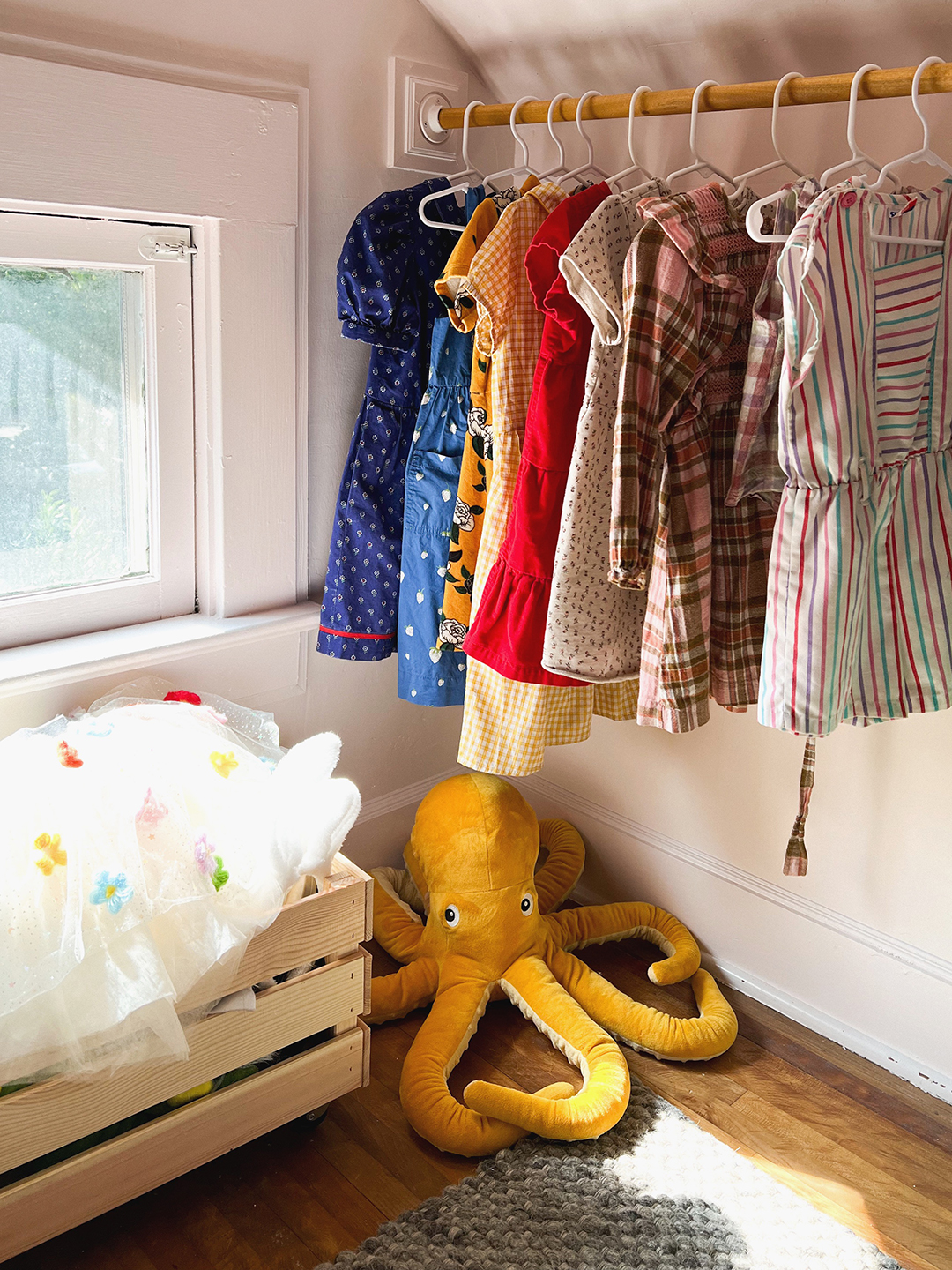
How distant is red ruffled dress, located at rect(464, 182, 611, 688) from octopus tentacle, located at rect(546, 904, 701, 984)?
0.71 m

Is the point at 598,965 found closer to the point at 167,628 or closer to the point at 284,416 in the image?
the point at 167,628

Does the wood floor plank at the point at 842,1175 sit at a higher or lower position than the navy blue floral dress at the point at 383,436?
lower

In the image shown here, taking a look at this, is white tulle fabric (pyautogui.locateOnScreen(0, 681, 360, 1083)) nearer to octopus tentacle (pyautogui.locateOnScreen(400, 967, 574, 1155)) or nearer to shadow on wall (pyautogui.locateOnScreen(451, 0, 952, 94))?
octopus tentacle (pyautogui.locateOnScreen(400, 967, 574, 1155))

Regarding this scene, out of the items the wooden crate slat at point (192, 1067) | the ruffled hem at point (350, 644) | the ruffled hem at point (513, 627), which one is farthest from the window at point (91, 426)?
the wooden crate slat at point (192, 1067)

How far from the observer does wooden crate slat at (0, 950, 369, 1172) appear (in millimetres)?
1383

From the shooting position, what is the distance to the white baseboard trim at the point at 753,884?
1.94 metres

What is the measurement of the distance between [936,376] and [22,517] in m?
1.41

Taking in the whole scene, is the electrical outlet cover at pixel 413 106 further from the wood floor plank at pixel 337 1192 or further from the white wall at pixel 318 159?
the wood floor plank at pixel 337 1192

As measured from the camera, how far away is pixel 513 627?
168 centimetres

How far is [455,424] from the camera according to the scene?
196 centimetres

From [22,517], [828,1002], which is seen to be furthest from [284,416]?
[828,1002]

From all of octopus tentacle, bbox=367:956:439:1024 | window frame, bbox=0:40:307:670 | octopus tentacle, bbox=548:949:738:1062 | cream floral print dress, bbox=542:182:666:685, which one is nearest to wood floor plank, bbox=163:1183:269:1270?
octopus tentacle, bbox=367:956:439:1024

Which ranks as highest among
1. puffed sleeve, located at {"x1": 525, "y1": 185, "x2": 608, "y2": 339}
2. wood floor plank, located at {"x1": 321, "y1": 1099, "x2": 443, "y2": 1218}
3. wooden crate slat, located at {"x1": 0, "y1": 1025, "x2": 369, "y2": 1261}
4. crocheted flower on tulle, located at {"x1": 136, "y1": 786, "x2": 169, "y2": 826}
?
puffed sleeve, located at {"x1": 525, "y1": 185, "x2": 608, "y2": 339}

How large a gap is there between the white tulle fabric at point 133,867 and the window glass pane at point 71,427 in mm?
351
